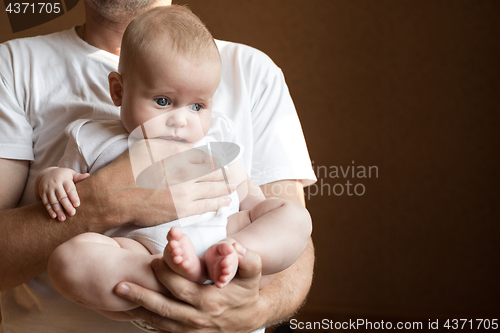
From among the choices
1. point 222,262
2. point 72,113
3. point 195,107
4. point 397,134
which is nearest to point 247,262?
point 222,262

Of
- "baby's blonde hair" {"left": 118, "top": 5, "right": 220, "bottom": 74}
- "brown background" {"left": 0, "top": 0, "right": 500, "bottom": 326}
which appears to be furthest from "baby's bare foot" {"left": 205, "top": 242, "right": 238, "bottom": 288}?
"brown background" {"left": 0, "top": 0, "right": 500, "bottom": 326}

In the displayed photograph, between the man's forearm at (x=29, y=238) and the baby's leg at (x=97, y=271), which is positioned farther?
the man's forearm at (x=29, y=238)

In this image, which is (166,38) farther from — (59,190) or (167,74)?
(59,190)

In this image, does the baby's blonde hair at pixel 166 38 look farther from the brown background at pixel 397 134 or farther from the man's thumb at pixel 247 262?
the brown background at pixel 397 134

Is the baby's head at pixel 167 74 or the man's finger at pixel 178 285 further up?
the baby's head at pixel 167 74

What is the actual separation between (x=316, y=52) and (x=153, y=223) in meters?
2.01

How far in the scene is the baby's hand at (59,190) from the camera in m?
0.74

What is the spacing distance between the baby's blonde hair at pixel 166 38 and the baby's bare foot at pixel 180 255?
1.07 ft

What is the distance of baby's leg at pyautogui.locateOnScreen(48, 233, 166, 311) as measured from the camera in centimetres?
61

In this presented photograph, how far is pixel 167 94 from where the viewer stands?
29.2 inches

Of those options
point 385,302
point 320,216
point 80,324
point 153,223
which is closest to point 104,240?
Result: point 153,223

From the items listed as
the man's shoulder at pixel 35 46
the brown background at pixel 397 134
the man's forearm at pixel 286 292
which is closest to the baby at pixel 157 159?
the man's forearm at pixel 286 292

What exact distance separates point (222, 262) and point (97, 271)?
19 centimetres

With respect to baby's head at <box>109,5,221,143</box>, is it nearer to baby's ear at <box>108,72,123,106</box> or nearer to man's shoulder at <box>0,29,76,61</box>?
baby's ear at <box>108,72,123,106</box>
